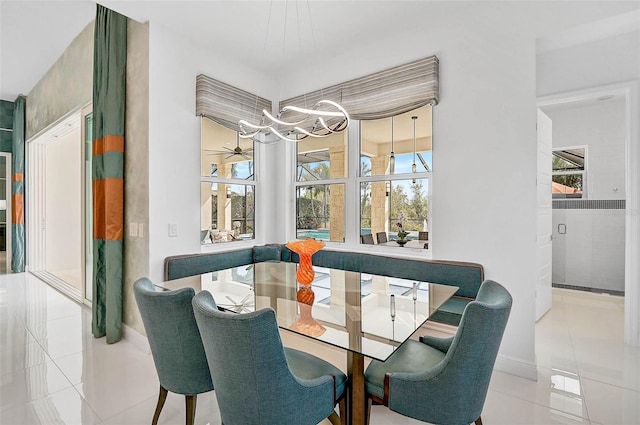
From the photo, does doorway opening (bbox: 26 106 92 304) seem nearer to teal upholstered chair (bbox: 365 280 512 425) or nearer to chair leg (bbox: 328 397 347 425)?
chair leg (bbox: 328 397 347 425)

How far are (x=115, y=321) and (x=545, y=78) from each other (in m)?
4.58

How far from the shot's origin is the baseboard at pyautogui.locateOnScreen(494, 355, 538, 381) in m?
2.32

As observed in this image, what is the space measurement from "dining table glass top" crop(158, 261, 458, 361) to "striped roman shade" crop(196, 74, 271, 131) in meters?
Result: 1.58

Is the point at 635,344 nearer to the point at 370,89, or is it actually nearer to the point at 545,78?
the point at 545,78

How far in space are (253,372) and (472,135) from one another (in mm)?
2340

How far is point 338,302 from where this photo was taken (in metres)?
1.86

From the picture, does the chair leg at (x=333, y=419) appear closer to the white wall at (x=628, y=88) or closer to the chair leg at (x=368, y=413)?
the chair leg at (x=368, y=413)

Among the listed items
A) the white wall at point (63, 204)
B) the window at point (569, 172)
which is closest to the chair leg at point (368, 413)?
the window at point (569, 172)

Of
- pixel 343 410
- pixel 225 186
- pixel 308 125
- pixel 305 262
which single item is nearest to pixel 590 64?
pixel 308 125

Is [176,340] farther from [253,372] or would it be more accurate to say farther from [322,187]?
[322,187]

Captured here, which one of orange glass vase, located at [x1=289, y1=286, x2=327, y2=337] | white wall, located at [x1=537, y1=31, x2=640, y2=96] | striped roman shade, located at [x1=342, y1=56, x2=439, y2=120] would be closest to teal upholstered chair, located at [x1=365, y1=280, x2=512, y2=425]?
orange glass vase, located at [x1=289, y1=286, x2=327, y2=337]

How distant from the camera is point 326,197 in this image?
3.70 m

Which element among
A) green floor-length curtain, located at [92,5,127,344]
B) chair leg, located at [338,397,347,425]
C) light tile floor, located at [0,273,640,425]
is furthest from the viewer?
green floor-length curtain, located at [92,5,127,344]

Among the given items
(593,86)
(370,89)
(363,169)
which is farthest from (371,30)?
(593,86)
